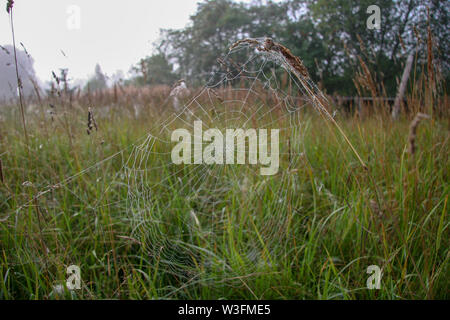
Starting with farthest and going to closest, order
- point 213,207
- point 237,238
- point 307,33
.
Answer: point 307,33 → point 213,207 → point 237,238

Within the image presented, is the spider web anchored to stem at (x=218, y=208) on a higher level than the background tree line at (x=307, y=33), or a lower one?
lower

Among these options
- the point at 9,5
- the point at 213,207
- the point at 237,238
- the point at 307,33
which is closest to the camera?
the point at 9,5

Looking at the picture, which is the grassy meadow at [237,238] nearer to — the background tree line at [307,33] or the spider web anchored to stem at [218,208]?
the spider web anchored to stem at [218,208]

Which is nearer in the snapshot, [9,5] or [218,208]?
[9,5]

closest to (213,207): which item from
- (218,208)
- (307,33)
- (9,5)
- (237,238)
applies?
(218,208)

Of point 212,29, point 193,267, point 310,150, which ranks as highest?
point 212,29

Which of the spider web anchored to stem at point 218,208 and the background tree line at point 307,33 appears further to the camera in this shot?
the background tree line at point 307,33

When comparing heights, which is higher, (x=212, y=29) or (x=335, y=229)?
(x=212, y=29)

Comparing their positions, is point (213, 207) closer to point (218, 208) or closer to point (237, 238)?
point (218, 208)

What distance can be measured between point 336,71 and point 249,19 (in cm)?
298

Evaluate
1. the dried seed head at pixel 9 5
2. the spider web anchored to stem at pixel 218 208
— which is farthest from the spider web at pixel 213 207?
the dried seed head at pixel 9 5
